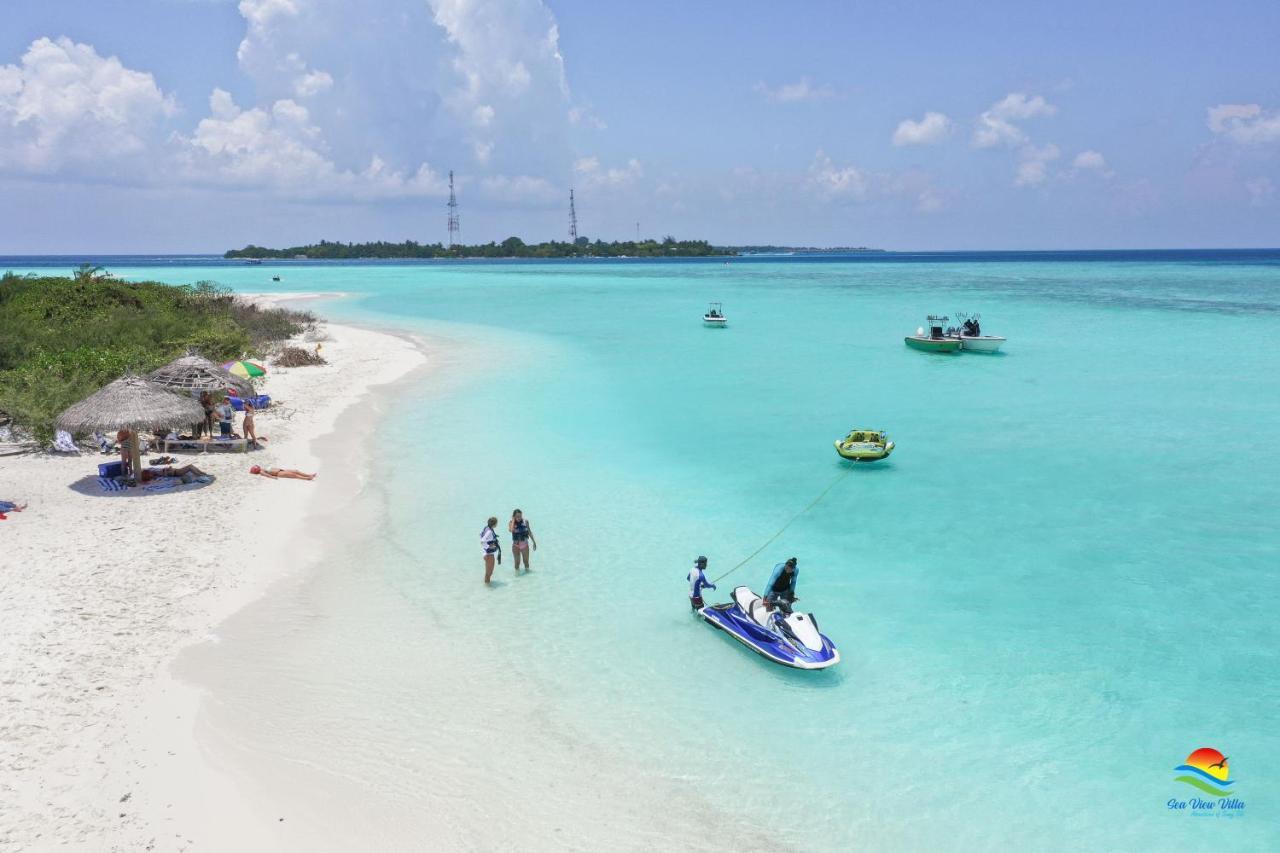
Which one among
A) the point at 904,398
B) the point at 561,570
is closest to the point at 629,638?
the point at 561,570

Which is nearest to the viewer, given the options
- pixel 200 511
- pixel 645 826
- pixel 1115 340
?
pixel 645 826

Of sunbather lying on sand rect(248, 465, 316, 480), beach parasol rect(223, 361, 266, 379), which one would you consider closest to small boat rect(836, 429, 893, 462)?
sunbather lying on sand rect(248, 465, 316, 480)

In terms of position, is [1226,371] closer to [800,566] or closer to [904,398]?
[904,398]

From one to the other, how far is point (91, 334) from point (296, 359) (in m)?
8.56

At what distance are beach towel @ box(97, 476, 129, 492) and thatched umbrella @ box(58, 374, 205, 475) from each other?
1.23 ft

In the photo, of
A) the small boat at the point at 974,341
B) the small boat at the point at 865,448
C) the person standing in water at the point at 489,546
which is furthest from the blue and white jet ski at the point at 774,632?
the small boat at the point at 974,341

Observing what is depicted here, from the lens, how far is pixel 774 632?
11.8 metres

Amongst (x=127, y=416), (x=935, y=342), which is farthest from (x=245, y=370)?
(x=935, y=342)

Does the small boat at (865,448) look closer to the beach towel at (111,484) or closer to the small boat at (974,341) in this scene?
the beach towel at (111,484)

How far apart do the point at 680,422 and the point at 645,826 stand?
64.7 feet

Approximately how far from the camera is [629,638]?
1249cm

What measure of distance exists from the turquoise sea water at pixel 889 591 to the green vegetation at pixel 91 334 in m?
8.24

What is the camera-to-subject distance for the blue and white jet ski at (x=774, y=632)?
37.2 ft

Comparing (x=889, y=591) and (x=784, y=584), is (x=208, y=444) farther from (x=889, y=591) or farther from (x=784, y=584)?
(x=889, y=591)
